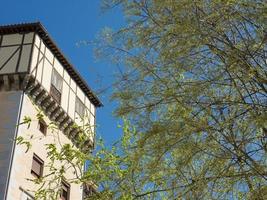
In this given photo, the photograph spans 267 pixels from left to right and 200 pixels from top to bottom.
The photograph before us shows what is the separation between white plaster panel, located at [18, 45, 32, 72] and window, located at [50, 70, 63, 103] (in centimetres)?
197

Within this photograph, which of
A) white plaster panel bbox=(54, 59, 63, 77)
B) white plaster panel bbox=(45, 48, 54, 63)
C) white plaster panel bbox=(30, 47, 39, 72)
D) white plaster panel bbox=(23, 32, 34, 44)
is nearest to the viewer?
white plaster panel bbox=(30, 47, 39, 72)

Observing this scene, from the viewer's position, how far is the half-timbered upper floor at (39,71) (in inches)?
902

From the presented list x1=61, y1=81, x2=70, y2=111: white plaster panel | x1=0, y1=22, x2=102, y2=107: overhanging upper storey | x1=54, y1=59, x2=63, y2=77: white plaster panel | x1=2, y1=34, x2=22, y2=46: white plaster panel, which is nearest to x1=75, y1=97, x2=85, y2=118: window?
x1=61, y1=81, x2=70, y2=111: white plaster panel

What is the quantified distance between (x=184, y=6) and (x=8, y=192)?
1496cm

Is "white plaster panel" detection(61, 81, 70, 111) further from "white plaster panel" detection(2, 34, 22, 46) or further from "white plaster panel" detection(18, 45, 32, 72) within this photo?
"white plaster panel" detection(2, 34, 22, 46)

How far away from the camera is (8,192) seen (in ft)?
63.0

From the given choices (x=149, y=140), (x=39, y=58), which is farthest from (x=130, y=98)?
(x=39, y=58)

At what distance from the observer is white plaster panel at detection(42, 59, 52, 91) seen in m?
23.8

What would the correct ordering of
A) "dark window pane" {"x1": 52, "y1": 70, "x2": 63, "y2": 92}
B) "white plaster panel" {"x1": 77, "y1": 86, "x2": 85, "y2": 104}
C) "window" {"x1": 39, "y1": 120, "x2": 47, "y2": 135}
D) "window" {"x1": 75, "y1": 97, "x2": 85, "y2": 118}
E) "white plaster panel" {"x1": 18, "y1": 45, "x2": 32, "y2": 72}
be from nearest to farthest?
"white plaster panel" {"x1": 18, "y1": 45, "x2": 32, "y2": 72}
"window" {"x1": 39, "y1": 120, "x2": 47, "y2": 135}
"dark window pane" {"x1": 52, "y1": 70, "x2": 63, "y2": 92}
"window" {"x1": 75, "y1": 97, "x2": 85, "y2": 118}
"white plaster panel" {"x1": 77, "y1": 86, "x2": 85, "y2": 104}

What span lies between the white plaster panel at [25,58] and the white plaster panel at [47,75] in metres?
1.19

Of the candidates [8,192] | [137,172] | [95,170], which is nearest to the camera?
[137,172]

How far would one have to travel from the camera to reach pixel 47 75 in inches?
952

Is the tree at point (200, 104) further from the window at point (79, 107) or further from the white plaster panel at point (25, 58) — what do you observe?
the window at point (79, 107)

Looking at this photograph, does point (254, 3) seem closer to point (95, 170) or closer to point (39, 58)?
point (95, 170)
